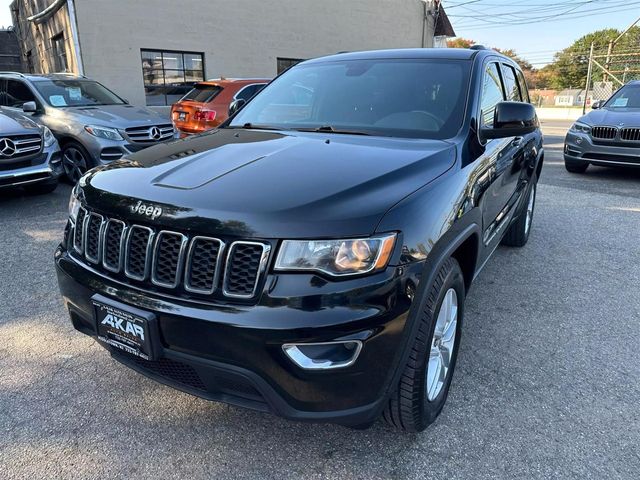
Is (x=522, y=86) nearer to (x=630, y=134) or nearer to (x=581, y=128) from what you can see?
(x=630, y=134)

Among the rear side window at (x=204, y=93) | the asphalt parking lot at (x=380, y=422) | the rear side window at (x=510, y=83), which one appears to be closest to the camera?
the asphalt parking lot at (x=380, y=422)

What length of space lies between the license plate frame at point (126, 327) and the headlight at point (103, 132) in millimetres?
5379

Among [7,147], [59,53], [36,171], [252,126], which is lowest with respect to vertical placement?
[36,171]

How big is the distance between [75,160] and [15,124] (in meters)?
1.09

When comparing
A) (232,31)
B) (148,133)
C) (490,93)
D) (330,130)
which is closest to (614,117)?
(490,93)

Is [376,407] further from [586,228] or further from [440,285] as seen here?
[586,228]

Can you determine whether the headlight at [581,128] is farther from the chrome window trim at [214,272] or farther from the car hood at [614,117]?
the chrome window trim at [214,272]

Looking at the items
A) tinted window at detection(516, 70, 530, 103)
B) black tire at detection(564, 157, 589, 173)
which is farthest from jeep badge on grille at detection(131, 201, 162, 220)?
black tire at detection(564, 157, 589, 173)

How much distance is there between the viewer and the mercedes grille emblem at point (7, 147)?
5.76 meters

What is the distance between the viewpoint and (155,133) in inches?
286

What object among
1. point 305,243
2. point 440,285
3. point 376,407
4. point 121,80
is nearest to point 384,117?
point 440,285

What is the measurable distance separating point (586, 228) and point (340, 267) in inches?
197

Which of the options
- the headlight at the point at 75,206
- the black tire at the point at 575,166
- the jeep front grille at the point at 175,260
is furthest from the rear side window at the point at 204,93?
the jeep front grille at the point at 175,260

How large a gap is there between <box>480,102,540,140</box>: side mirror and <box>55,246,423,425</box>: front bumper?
137 cm
